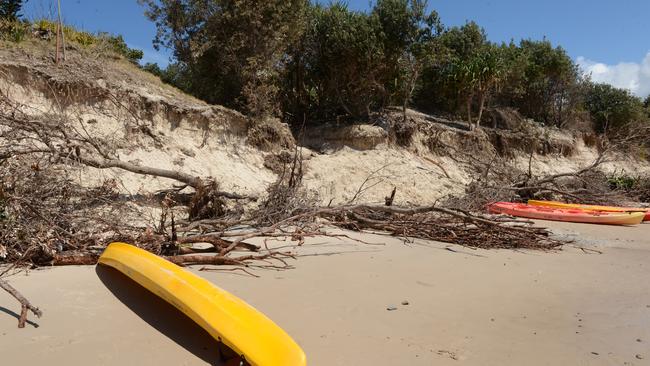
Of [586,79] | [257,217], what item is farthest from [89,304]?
[586,79]

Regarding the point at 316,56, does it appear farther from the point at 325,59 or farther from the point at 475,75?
the point at 475,75

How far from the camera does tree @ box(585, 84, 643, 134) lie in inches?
1168

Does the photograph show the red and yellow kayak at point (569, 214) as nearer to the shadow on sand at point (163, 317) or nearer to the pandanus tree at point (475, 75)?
the pandanus tree at point (475, 75)

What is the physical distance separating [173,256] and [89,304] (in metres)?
1.38

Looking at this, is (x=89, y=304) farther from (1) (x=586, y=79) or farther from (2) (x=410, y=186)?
(1) (x=586, y=79)

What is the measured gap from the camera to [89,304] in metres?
3.56

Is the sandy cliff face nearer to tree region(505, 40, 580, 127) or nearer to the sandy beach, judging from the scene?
the sandy beach

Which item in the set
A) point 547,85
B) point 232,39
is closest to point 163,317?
point 232,39

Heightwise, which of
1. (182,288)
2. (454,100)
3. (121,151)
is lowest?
(182,288)

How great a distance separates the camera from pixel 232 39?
584 inches

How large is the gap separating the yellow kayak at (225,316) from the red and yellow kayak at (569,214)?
10388mm

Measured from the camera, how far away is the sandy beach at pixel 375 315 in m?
2.91

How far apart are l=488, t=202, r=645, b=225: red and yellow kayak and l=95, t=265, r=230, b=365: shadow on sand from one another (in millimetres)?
10287

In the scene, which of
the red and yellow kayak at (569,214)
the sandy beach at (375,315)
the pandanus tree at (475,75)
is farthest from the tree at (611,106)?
the sandy beach at (375,315)
